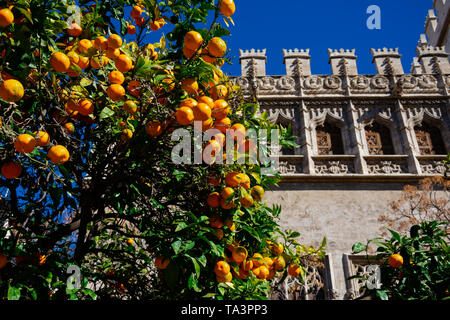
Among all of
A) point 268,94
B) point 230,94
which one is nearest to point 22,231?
point 230,94

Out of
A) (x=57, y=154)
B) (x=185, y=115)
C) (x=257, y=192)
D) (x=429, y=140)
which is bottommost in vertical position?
(x=257, y=192)

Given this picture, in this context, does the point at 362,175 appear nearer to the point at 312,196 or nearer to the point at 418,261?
the point at 312,196

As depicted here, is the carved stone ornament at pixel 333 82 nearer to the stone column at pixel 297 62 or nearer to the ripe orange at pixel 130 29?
the stone column at pixel 297 62

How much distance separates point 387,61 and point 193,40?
525 inches

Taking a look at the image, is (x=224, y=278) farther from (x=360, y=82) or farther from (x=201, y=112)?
(x=360, y=82)

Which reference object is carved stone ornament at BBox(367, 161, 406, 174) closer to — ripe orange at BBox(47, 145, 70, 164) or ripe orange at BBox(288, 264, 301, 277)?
ripe orange at BBox(288, 264, 301, 277)

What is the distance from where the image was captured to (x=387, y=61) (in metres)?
13.2

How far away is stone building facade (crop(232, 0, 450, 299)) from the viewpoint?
392 inches

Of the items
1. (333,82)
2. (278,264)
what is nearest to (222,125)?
(278,264)

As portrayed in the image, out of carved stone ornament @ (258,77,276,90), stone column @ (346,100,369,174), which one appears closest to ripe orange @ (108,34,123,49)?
stone column @ (346,100,369,174)

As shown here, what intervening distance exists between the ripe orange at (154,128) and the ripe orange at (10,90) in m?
0.79

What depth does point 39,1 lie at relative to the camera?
2068 millimetres

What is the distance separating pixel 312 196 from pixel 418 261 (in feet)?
22.3

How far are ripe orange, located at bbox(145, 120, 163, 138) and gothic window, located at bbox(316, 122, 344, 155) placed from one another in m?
10.1
